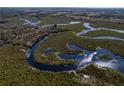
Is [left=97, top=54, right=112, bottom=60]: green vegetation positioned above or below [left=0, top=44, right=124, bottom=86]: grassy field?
above

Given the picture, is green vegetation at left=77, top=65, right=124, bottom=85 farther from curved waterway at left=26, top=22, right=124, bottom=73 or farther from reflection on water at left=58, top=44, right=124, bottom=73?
reflection on water at left=58, top=44, right=124, bottom=73

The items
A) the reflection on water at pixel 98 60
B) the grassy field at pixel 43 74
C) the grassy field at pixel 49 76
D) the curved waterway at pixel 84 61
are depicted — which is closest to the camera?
the grassy field at pixel 49 76

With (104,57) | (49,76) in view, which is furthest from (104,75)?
(104,57)

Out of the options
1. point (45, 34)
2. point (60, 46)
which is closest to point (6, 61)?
point (60, 46)

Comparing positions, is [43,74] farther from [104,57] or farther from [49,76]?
[104,57]

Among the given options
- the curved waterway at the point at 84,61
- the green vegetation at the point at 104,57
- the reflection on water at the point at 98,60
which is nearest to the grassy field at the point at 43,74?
the curved waterway at the point at 84,61

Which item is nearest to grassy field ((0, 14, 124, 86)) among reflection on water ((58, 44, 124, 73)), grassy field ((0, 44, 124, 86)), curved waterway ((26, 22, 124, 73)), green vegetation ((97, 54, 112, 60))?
grassy field ((0, 44, 124, 86))

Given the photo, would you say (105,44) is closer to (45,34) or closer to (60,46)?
(60,46)

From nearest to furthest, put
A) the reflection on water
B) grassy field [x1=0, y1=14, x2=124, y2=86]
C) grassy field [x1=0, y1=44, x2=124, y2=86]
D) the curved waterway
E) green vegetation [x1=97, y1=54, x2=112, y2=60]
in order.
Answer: grassy field [x1=0, y1=44, x2=124, y2=86] → grassy field [x1=0, y1=14, x2=124, y2=86] → the curved waterway → the reflection on water → green vegetation [x1=97, y1=54, x2=112, y2=60]

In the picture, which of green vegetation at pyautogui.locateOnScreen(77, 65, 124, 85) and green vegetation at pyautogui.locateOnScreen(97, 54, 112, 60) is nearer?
green vegetation at pyautogui.locateOnScreen(77, 65, 124, 85)

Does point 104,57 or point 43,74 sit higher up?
point 104,57

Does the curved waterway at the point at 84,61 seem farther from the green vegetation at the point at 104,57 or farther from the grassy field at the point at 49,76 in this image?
the grassy field at the point at 49,76

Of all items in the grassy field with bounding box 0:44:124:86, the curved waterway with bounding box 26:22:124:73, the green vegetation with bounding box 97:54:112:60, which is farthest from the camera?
the green vegetation with bounding box 97:54:112:60

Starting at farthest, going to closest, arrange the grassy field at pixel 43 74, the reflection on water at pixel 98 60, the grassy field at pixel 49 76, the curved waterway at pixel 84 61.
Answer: the reflection on water at pixel 98 60 < the curved waterway at pixel 84 61 < the grassy field at pixel 43 74 < the grassy field at pixel 49 76
